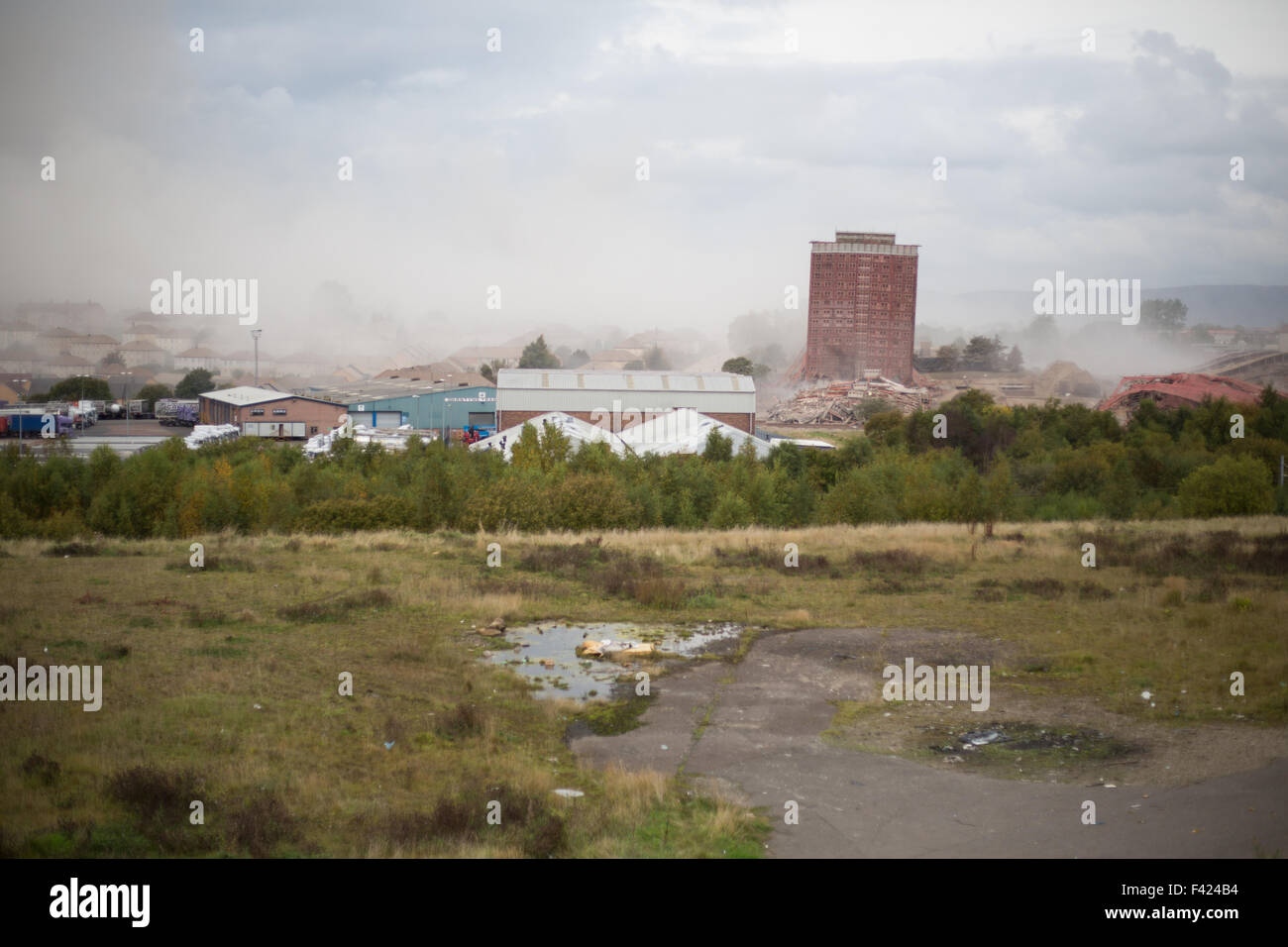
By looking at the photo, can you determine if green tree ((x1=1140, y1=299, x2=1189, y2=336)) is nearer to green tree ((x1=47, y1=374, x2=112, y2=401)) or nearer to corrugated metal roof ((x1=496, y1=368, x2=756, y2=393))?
corrugated metal roof ((x1=496, y1=368, x2=756, y2=393))

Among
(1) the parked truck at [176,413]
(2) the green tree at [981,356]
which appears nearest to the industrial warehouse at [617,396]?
(1) the parked truck at [176,413]

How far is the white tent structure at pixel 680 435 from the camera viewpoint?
5222 cm

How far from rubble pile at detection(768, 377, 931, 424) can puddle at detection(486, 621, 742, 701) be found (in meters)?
83.8

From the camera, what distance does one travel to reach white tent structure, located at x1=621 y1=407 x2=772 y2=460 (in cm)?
5222

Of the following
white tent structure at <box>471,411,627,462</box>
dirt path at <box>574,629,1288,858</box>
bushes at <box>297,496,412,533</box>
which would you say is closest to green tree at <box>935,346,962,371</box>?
white tent structure at <box>471,411,627,462</box>

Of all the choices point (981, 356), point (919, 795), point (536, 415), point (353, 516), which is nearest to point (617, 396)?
point (536, 415)

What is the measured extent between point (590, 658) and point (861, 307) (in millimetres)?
116824

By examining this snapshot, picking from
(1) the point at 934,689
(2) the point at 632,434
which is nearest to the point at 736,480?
Answer: (2) the point at 632,434

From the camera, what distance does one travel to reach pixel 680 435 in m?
55.4

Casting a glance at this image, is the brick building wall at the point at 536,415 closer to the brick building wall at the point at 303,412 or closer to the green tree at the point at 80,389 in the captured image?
the brick building wall at the point at 303,412

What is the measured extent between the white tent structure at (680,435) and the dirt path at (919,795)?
135ft

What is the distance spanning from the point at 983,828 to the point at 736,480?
96.2 feet
